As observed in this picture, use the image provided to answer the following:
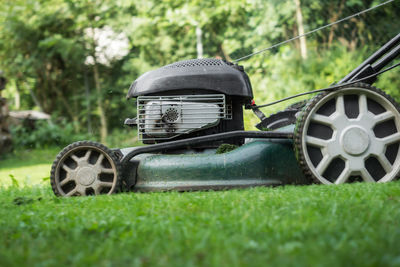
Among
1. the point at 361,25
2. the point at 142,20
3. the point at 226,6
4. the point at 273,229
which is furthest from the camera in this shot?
the point at 142,20

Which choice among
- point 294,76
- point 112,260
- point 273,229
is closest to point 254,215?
point 273,229

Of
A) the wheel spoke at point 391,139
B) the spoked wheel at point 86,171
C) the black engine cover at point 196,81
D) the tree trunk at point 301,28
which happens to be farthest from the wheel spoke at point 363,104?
the tree trunk at point 301,28

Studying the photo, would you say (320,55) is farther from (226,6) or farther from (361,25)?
(226,6)

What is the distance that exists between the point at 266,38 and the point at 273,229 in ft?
29.8

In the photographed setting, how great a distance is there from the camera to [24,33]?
13328 mm

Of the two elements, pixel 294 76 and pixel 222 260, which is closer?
pixel 222 260

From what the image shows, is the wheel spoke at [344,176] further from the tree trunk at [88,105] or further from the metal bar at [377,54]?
the tree trunk at [88,105]

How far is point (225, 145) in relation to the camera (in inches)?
134

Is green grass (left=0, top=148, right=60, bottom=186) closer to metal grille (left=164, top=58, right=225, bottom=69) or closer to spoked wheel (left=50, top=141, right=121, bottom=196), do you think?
spoked wheel (left=50, top=141, right=121, bottom=196)

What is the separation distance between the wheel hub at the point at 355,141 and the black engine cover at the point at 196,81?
813 mm

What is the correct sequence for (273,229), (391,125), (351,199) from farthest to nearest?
1. (391,125)
2. (351,199)
3. (273,229)

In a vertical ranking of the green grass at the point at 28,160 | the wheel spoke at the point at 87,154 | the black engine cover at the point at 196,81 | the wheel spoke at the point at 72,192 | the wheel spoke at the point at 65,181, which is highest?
the black engine cover at the point at 196,81

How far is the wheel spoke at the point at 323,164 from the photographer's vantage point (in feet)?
9.82

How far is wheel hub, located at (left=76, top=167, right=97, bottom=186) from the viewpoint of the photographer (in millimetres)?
3150
